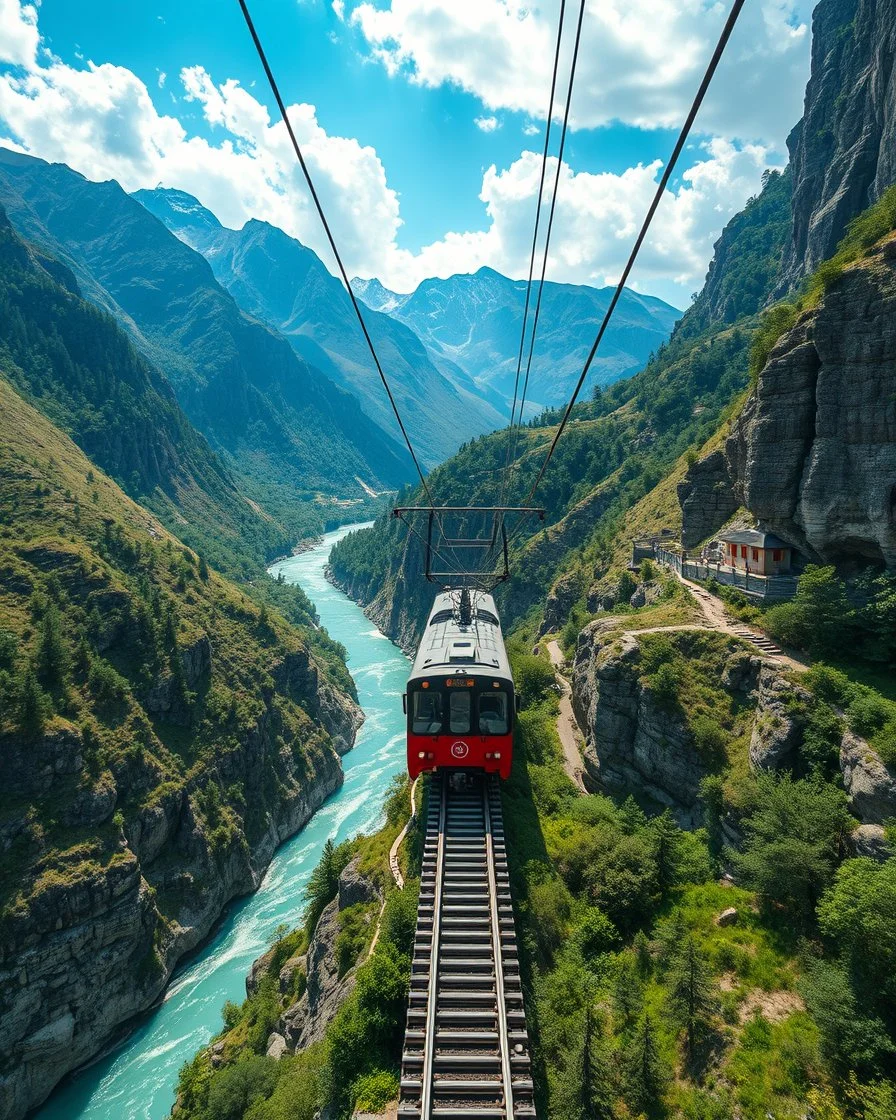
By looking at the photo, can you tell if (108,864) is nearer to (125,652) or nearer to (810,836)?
(125,652)

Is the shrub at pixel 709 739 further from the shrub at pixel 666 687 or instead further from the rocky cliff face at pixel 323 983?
the rocky cliff face at pixel 323 983

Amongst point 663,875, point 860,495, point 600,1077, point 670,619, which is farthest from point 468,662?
point 860,495

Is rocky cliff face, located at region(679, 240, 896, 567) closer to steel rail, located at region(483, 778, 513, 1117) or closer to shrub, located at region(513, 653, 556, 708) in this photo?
shrub, located at region(513, 653, 556, 708)

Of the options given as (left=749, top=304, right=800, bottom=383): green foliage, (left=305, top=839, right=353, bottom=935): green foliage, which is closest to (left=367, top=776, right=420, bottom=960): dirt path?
(left=305, top=839, right=353, bottom=935): green foliage

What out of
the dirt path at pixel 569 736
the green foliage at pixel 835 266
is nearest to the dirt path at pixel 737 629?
the dirt path at pixel 569 736

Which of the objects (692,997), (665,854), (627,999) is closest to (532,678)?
(665,854)

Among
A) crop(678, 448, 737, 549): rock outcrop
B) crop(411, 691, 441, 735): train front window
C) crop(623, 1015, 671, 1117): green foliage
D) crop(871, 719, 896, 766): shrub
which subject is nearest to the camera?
crop(623, 1015, 671, 1117): green foliage
